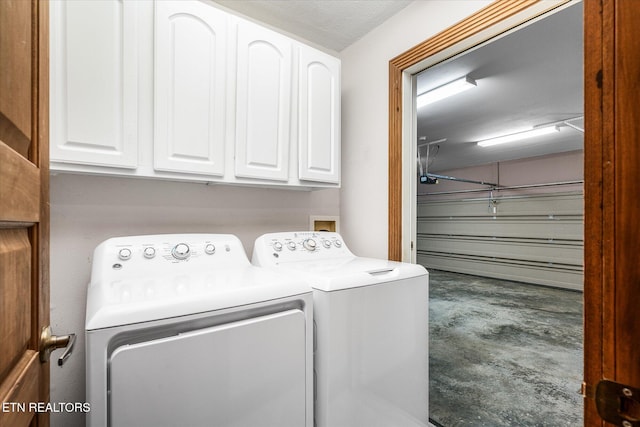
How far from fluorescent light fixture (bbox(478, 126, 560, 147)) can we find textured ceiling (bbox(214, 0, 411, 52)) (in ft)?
12.8

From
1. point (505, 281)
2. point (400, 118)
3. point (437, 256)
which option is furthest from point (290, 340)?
point (437, 256)

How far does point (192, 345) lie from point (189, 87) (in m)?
1.12

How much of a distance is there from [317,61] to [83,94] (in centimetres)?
121

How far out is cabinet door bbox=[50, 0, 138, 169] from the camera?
1087mm

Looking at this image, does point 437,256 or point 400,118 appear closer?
point 400,118

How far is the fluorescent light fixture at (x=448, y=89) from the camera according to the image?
2.74 meters

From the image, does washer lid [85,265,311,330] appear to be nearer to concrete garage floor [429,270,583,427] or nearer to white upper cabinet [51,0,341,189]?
white upper cabinet [51,0,341,189]

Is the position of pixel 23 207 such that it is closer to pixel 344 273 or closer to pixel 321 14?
pixel 344 273

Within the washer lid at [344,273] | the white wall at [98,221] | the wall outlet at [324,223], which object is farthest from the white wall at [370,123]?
the white wall at [98,221]

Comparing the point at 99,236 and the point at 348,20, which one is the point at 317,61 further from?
the point at 99,236

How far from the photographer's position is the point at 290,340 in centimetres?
106

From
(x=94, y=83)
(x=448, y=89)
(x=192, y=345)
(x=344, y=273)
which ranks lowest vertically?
(x=192, y=345)

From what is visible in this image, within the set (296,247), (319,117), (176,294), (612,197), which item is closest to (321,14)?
(319,117)

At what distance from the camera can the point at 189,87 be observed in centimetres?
135
